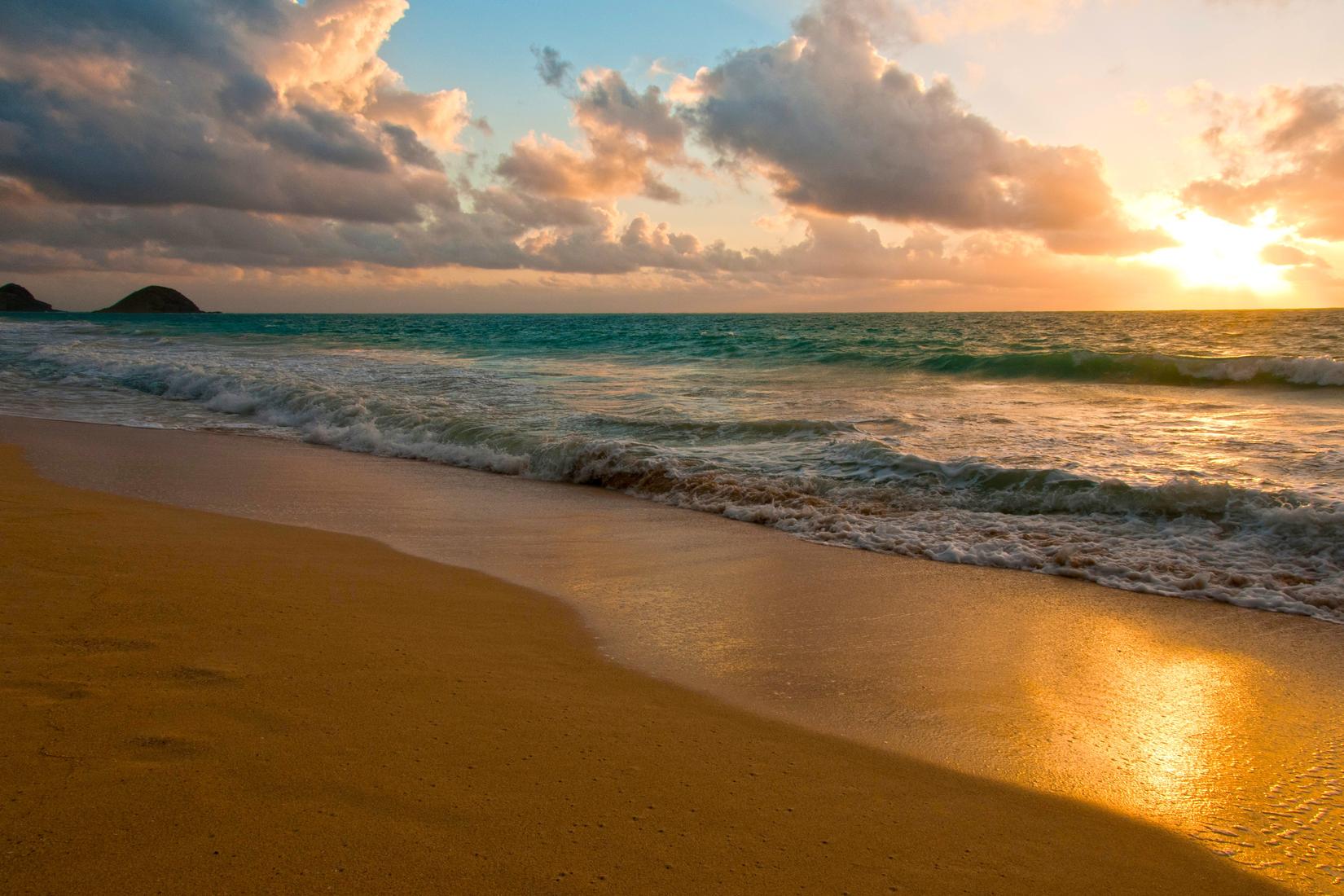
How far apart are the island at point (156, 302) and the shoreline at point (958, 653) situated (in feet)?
496

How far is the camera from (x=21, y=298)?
429 feet

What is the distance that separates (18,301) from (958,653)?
552 feet

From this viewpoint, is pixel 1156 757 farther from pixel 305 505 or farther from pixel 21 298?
pixel 21 298

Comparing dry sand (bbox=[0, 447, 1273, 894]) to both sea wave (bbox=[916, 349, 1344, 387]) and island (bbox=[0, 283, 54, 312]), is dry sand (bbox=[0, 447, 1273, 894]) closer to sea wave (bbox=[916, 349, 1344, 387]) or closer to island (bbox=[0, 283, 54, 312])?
sea wave (bbox=[916, 349, 1344, 387])

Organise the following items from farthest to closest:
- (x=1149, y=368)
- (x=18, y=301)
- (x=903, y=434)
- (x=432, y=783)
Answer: (x=18, y=301) < (x=1149, y=368) < (x=903, y=434) < (x=432, y=783)

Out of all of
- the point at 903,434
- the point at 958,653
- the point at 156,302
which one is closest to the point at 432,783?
the point at 958,653

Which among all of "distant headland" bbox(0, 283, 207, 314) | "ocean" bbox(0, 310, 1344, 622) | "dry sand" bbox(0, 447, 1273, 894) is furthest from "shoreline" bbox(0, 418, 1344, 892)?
"distant headland" bbox(0, 283, 207, 314)

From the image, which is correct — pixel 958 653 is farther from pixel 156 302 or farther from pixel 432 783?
pixel 156 302

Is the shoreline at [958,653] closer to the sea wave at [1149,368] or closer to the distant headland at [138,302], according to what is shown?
the sea wave at [1149,368]

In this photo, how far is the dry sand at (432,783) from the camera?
205cm

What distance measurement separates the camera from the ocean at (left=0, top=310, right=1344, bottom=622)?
6.50 metres

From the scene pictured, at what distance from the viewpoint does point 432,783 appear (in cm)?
242

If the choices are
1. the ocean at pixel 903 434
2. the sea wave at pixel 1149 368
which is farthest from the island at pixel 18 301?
the sea wave at pixel 1149 368

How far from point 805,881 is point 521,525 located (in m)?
5.21
